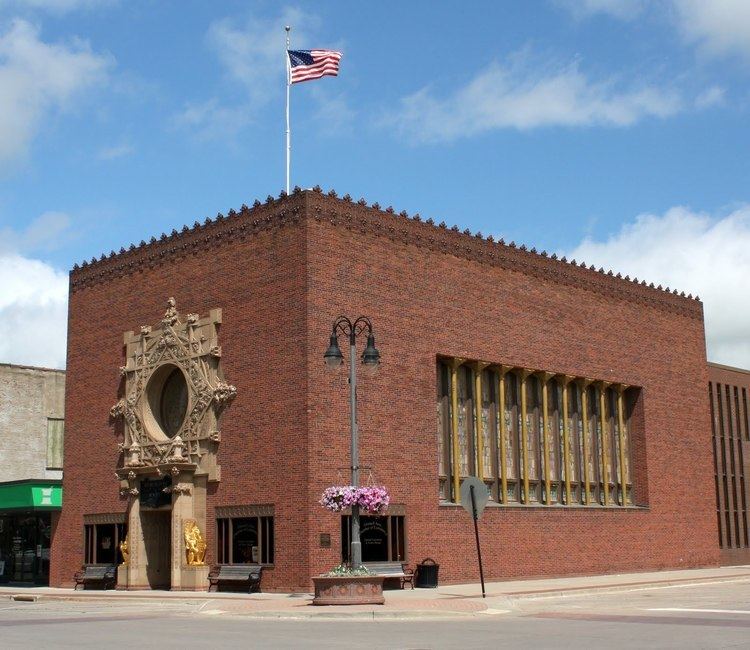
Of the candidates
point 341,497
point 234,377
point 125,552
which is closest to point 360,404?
point 234,377

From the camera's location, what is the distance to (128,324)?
38094mm

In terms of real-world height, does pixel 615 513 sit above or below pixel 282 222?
below

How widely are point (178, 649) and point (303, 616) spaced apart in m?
7.12

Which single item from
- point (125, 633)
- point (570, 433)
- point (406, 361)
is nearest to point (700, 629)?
point (125, 633)

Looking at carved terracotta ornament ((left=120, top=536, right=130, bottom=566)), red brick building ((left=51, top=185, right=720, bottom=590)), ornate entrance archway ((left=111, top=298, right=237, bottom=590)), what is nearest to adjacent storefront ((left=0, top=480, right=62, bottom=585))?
red brick building ((left=51, top=185, right=720, bottom=590))

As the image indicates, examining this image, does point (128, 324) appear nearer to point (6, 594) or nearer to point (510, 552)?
point (6, 594)

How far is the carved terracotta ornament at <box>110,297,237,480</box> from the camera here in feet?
111

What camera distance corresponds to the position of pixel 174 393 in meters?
36.5

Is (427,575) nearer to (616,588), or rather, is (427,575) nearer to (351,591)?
(616,588)

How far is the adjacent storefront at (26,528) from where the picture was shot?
40250 mm

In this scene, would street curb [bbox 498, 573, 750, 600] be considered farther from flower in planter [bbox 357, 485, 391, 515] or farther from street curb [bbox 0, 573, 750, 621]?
flower in planter [bbox 357, 485, 391, 515]

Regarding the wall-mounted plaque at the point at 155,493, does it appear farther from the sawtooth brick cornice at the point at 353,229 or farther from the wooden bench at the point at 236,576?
the sawtooth brick cornice at the point at 353,229

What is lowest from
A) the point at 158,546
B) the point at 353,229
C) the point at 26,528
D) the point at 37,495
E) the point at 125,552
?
the point at 125,552

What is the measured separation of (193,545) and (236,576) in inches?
72.7
